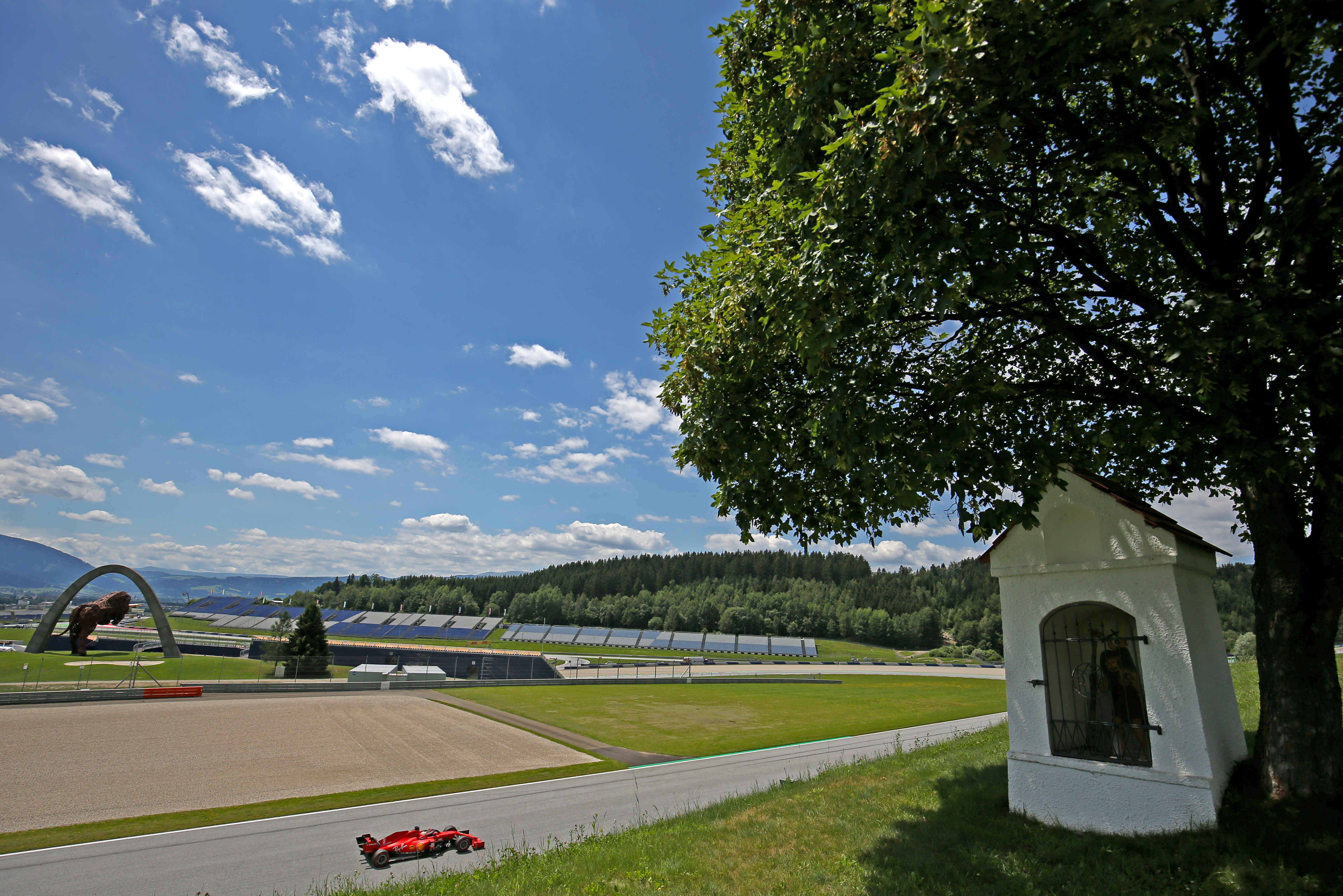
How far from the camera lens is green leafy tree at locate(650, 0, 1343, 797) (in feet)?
20.0

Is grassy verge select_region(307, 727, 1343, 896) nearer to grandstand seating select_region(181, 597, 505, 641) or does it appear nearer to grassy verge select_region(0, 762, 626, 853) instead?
grassy verge select_region(0, 762, 626, 853)

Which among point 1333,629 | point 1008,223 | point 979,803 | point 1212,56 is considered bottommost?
point 979,803

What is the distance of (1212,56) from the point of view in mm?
7820

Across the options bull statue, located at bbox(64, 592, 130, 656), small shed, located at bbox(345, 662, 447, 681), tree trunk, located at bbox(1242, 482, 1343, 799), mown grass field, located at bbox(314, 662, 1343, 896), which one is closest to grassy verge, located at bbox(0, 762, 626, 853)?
mown grass field, located at bbox(314, 662, 1343, 896)

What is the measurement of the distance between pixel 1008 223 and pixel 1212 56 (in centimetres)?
362

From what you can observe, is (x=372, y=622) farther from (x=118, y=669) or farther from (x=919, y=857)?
(x=919, y=857)

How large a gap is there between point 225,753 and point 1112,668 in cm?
2805

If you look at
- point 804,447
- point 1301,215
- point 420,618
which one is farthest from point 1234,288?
point 420,618

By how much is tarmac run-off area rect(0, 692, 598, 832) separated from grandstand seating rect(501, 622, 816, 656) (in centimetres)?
8111

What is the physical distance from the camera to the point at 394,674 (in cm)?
4950

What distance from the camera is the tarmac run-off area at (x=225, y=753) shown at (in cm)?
1686

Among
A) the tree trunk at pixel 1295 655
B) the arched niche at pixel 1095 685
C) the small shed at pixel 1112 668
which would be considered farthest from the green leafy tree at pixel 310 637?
the tree trunk at pixel 1295 655

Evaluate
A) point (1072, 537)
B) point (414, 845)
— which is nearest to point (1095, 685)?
point (1072, 537)

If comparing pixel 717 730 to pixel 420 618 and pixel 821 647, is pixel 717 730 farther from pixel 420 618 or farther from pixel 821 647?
pixel 420 618
